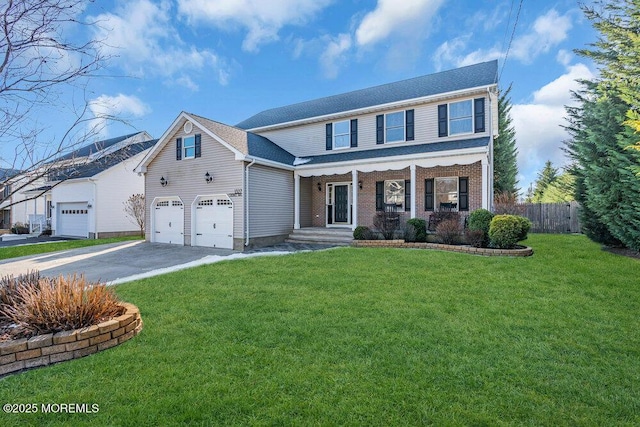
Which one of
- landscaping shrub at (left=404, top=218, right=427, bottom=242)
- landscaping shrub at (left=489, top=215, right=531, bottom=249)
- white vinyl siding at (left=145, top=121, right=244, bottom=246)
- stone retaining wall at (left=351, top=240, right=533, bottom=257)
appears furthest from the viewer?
white vinyl siding at (left=145, top=121, right=244, bottom=246)

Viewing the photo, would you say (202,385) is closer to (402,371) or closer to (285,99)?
(402,371)

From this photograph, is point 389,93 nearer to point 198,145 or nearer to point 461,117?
point 461,117

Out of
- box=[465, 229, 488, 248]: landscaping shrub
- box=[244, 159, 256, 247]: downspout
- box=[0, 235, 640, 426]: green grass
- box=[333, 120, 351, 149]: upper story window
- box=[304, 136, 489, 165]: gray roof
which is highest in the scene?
box=[333, 120, 351, 149]: upper story window

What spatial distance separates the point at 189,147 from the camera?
565 inches

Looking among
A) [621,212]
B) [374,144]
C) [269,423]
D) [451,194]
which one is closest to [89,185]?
[374,144]

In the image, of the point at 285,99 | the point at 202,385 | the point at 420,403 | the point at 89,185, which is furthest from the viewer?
the point at 285,99

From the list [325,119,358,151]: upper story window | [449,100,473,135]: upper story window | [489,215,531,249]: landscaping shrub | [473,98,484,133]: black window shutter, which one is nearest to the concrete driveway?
[325,119,358,151]: upper story window

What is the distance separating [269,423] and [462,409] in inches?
62.6

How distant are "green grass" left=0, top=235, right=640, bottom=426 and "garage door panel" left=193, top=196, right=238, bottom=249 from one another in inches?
264

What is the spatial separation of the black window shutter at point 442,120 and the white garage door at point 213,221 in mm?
9669

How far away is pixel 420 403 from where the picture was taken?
2.68 m

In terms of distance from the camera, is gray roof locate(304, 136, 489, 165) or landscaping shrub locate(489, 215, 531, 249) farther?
gray roof locate(304, 136, 489, 165)

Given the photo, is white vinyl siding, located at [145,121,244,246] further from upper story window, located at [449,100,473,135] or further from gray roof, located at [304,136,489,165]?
upper story window, located at [449,100,473,135]

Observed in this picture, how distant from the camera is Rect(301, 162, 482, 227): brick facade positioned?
42.8 feet
